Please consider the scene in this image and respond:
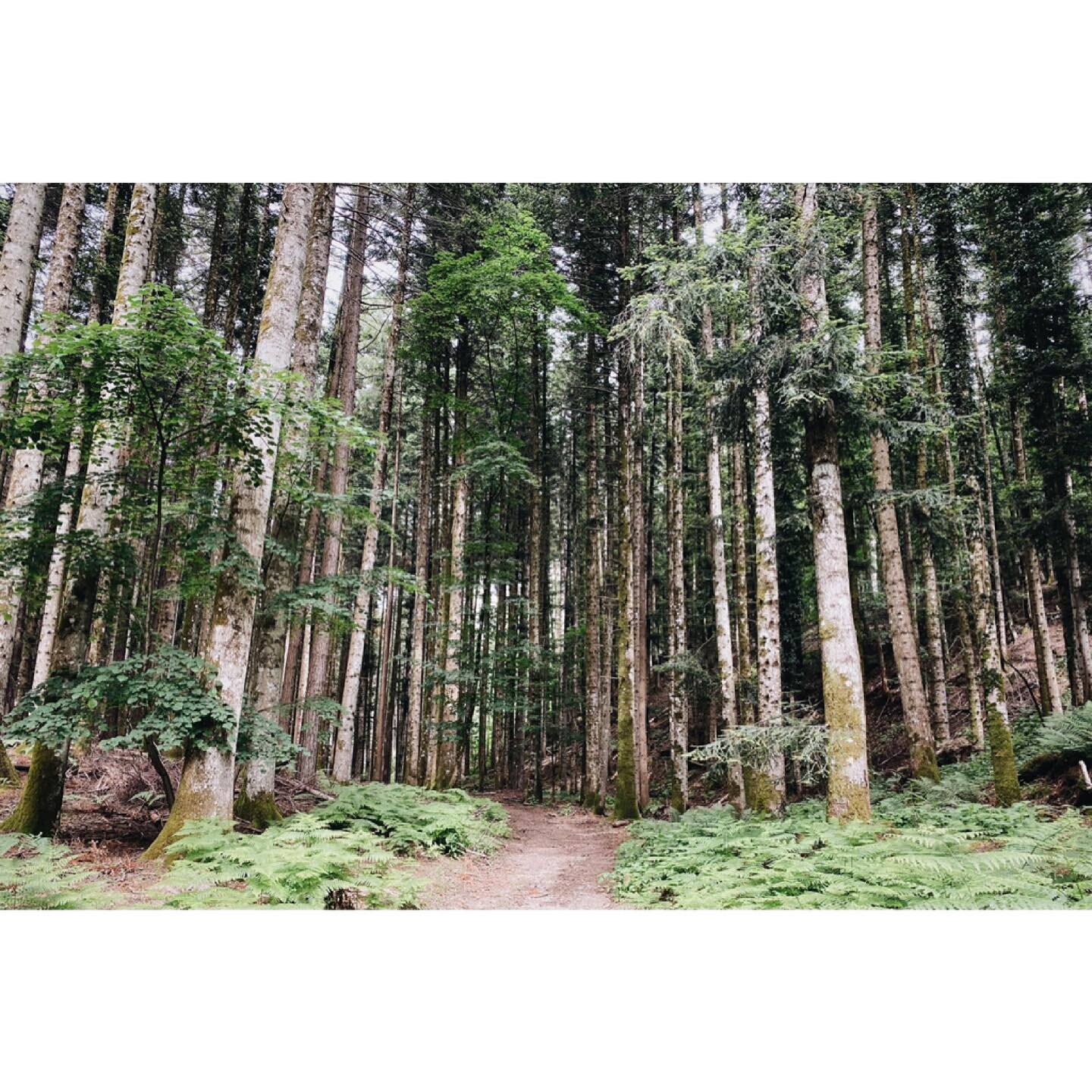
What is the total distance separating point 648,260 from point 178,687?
1027 cm

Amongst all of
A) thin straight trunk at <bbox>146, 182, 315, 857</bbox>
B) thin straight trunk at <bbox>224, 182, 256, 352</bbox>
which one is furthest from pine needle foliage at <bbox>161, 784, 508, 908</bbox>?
thin straight trunk at <bbox>224, 182, 256, 352</bbox>

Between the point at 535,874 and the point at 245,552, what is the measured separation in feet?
14.1

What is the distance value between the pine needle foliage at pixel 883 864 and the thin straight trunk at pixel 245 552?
135 inches

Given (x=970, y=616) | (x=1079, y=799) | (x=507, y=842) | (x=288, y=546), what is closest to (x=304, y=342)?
(x=288, y=546)

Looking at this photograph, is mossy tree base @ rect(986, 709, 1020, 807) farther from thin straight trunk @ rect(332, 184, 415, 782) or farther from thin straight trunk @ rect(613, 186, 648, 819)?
thin straight trunk @ rect(332, 184, 415, 782)

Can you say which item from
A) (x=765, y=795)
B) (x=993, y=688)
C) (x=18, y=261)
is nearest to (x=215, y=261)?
(x=18, y=261)

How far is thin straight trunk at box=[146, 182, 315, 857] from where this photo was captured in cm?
505

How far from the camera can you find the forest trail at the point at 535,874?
16.7 feet

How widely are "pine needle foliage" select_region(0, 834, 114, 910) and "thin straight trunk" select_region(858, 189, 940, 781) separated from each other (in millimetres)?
8431

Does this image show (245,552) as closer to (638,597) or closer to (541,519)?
(638,597)

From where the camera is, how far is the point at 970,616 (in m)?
11.1

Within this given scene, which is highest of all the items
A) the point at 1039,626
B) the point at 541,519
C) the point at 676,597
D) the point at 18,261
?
the point at 541,519

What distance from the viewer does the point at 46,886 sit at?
12.2 feet
